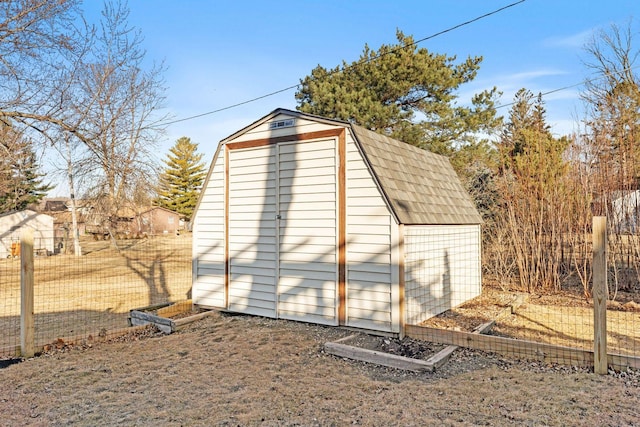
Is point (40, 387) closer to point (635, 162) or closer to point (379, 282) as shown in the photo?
point (379, 282)

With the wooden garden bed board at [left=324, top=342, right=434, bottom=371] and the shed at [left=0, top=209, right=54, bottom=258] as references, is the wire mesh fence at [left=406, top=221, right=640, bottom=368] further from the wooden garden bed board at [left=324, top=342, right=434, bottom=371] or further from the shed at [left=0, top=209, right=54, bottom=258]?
the shed at [left=0, top=209, right=54, bottom=258]

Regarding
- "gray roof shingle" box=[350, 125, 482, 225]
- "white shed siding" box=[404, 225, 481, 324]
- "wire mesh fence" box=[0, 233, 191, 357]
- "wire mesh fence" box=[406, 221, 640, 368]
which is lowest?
"wire mesh fence" box=[0, 233, 191, 357]

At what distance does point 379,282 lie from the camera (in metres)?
5.41

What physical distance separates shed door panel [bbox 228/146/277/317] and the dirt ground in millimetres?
1442

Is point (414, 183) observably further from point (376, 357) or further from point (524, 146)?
point (524, 146)

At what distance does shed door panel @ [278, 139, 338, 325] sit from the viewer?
5.84 metres

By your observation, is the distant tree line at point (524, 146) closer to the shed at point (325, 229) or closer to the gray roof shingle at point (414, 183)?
the gray roof shingle at point (414, 183)

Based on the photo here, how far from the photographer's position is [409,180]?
6.36 m

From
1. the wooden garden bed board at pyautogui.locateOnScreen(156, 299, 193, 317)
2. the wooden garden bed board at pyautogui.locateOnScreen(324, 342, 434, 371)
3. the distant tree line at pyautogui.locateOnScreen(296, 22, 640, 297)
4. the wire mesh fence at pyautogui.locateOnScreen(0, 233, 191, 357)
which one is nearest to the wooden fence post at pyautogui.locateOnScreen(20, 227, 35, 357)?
the wire mesh fence at pyautogui.locateOnScreen(0, 233, 191, 357)

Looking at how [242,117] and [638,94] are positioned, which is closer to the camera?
[638,94]

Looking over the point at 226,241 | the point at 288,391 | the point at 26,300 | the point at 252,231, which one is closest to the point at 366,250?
Answer: the point at 252,231

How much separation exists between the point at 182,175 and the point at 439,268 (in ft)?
131

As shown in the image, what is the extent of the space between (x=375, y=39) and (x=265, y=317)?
14474 millimetres

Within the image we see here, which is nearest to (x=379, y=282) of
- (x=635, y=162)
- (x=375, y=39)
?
(x=635, y=162)
